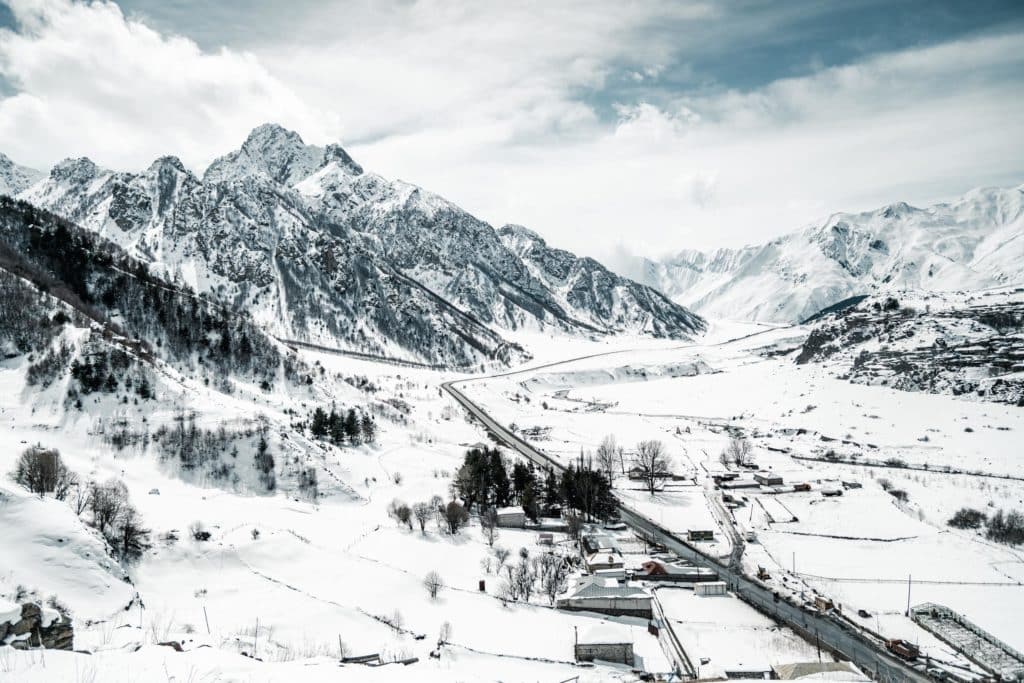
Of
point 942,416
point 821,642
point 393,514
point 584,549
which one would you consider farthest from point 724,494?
point 942,416

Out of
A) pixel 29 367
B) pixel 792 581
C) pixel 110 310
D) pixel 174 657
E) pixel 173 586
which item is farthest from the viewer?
pixel 110 310

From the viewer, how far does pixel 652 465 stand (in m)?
76.2

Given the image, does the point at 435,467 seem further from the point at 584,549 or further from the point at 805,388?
the point at 805,388

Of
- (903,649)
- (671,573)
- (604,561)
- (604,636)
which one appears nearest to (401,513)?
(604,561)

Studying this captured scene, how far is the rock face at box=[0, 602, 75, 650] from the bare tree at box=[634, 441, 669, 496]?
211 ft

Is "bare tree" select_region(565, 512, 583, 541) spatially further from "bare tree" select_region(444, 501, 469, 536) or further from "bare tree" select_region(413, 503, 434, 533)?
"bare tree" select_region(413, 503, 434, 533)

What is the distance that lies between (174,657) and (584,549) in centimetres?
3986

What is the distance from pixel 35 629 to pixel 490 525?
40.2 meters

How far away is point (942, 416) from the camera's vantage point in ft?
340

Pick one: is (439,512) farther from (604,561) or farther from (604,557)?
(604,561)

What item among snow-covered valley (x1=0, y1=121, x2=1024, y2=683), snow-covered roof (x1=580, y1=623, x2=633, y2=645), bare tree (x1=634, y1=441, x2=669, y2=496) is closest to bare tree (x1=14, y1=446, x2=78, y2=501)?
snow-covered valley (x1=0, y1=121, x2=1024, y2=683)

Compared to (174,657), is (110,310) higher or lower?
higher

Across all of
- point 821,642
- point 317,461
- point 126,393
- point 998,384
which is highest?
point 998,384

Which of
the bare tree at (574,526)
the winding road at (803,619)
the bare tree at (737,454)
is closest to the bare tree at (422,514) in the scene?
the bare tree at (574,526)
